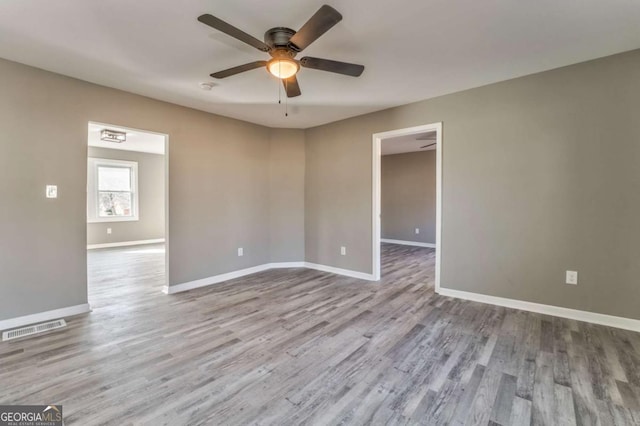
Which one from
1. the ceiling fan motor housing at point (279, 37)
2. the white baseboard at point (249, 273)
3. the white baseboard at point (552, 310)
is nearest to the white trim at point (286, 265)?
the white baseboard at point (249, 273)

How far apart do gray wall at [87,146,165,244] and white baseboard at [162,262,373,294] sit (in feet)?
15.6

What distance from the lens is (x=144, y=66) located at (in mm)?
2826

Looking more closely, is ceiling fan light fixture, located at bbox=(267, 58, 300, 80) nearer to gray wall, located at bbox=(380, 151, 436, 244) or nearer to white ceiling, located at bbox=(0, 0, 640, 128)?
white ceiling, located at bbox=(0, 0, 640, 128)

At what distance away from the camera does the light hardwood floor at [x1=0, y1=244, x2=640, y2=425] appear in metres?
1.68

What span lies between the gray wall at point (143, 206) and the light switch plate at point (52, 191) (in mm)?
4991

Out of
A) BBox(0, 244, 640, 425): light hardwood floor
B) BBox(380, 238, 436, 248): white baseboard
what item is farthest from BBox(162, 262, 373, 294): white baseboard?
BBox(380, 238, 436, 248): white baseboard

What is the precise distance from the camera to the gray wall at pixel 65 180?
9.07ft

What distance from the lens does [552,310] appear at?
3.03m

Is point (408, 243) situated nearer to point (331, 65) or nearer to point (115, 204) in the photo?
point (331, 65)

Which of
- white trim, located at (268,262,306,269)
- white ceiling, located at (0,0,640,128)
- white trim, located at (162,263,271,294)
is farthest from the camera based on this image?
white trim, located at (268,262,306,269)

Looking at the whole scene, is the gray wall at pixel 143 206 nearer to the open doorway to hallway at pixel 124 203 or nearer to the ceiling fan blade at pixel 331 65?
the open doorway to hallway at pixel 124 203

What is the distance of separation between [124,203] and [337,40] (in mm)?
7576

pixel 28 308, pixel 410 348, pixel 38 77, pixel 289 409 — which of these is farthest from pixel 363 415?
pixel 38 77

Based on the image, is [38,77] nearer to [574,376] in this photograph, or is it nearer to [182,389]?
[182,389]
